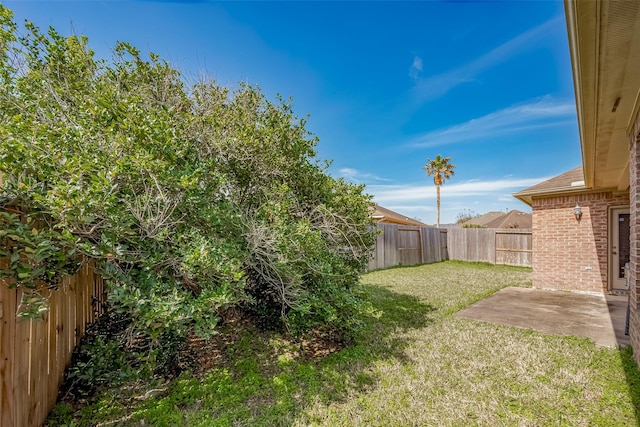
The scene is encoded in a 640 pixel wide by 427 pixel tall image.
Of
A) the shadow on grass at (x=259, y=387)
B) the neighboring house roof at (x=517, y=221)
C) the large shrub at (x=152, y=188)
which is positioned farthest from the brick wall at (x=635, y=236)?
the neighboring house roof at (x=517, y=221)

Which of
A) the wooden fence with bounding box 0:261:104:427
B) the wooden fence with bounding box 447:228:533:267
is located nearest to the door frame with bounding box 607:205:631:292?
the wooden fence with bounding box 447:228:533:267

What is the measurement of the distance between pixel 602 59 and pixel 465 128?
397 inches

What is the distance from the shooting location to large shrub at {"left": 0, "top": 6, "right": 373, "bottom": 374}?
2.00 metres

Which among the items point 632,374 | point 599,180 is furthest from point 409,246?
point 632,374

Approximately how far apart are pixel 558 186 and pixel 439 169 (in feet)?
56.4

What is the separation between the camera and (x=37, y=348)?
232 cm

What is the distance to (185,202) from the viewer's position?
104 inches

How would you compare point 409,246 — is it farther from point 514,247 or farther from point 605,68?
point 605,68

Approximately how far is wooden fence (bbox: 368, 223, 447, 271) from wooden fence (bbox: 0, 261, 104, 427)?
9.98 meters

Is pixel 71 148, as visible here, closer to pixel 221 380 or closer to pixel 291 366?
pixel 221 380

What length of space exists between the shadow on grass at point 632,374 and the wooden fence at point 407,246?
26.9 feet

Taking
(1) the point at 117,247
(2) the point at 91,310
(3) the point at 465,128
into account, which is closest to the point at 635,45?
(1) the point at 117,247

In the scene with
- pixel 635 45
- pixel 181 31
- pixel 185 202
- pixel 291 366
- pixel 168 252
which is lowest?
pixel 291 366

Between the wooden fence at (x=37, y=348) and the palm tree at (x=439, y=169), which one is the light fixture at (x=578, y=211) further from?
the palm tree at (x=439, y=169)
